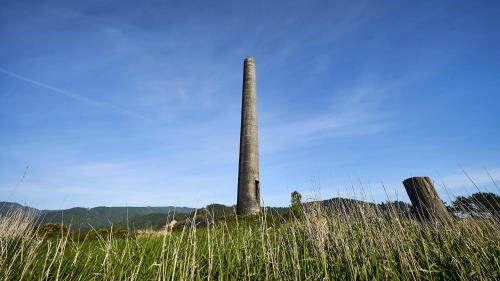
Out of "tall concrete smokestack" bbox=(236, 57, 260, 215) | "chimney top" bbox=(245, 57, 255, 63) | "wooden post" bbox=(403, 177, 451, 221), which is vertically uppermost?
"chimney top" bbox=(245, 57, 255, 63)

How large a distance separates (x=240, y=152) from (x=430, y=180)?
328 inches

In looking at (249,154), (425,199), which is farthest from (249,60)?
(425,199)

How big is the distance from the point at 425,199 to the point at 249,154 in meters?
7.94

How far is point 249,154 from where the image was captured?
12.3 m

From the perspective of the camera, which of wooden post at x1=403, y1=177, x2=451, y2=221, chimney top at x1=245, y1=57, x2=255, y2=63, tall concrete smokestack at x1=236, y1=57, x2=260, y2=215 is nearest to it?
wooden post at x1=403, y1=177, x2=451, y2=221

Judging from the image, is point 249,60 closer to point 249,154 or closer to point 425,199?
point 249,154

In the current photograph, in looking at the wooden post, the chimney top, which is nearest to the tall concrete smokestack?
the chimney top

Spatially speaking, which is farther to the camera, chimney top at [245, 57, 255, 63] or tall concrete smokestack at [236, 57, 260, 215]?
chimney top at [245, 57, 255, 63]

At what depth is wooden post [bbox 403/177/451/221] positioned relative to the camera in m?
4.75

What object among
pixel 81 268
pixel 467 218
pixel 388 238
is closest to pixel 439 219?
pixel 467 218

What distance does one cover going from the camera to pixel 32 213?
22.7 ft

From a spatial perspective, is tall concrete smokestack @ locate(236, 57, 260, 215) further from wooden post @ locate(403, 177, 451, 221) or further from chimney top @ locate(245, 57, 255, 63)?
wooden post @ locate(403, 177, 451, 221)

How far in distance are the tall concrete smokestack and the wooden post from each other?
255 inches

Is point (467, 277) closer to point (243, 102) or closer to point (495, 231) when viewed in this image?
point (495, 231)
